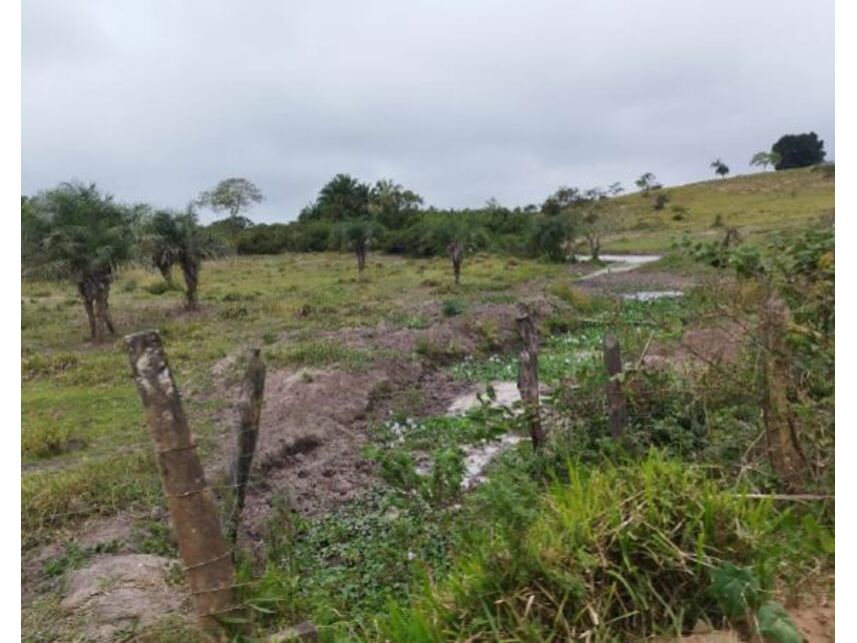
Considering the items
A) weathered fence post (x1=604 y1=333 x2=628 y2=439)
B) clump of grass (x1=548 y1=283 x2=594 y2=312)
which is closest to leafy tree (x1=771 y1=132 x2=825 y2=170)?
clump of grass (x1=548 y1=283 x2=594 y2=312)

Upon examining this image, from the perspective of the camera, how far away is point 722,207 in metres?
68.2

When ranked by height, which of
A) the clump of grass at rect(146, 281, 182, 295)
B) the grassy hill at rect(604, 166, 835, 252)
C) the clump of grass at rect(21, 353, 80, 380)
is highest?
the grassy hill at rect(604, 166, 835, 252)

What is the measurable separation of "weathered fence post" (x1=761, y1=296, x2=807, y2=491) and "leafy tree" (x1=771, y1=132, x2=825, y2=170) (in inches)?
3994

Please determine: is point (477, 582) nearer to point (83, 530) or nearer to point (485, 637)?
point (485, 637)

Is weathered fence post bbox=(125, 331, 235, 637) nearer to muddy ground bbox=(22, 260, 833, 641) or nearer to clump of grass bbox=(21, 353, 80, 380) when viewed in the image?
muddy ground bbox=(22, 260, 833, 641)

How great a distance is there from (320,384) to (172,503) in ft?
26.9

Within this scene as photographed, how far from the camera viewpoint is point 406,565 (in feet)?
17.0

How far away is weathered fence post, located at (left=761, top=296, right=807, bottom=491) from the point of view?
4.39m

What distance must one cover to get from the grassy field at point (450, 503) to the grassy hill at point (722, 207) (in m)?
34.2

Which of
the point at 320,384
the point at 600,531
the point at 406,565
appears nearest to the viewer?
the point at 600,531

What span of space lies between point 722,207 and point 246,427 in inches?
2763

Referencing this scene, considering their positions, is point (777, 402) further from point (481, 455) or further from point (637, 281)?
point (637, 281)

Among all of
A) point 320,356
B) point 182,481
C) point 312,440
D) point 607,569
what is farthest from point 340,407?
point 607,569

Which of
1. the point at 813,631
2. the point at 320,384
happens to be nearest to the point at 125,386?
the point at 320,384
